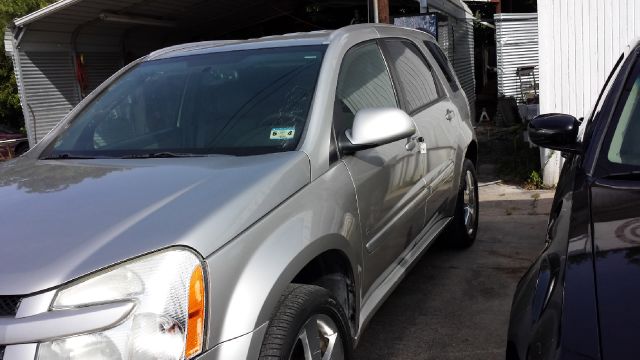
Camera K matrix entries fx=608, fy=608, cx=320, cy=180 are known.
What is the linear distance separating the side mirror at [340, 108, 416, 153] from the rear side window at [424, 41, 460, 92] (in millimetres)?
2302

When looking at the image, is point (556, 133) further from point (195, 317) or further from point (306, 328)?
point (195, 317)

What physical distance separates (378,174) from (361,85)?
1.92 feet

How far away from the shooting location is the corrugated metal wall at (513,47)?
13594mm

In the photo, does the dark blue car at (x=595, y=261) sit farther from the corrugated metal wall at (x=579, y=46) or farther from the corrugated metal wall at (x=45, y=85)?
the corrugated metal wall at (x=45, y=85)

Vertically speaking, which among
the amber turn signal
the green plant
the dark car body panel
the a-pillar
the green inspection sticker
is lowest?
the green plant

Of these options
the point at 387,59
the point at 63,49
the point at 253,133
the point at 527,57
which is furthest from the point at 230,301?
the point at 527,57

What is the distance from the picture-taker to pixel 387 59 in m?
3.76

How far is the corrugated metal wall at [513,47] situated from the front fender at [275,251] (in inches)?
465

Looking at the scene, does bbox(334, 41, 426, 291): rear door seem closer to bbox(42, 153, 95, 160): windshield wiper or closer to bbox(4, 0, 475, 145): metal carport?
bbox(42, 153, 95, 160): windshield wiper

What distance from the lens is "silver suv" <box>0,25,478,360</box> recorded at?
5.80 ft

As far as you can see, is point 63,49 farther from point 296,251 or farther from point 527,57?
point 296,251

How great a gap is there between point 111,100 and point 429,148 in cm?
198

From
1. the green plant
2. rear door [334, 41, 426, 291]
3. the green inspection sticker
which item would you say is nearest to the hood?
the green inspection sticker

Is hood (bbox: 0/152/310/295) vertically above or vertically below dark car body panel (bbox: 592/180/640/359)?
above
